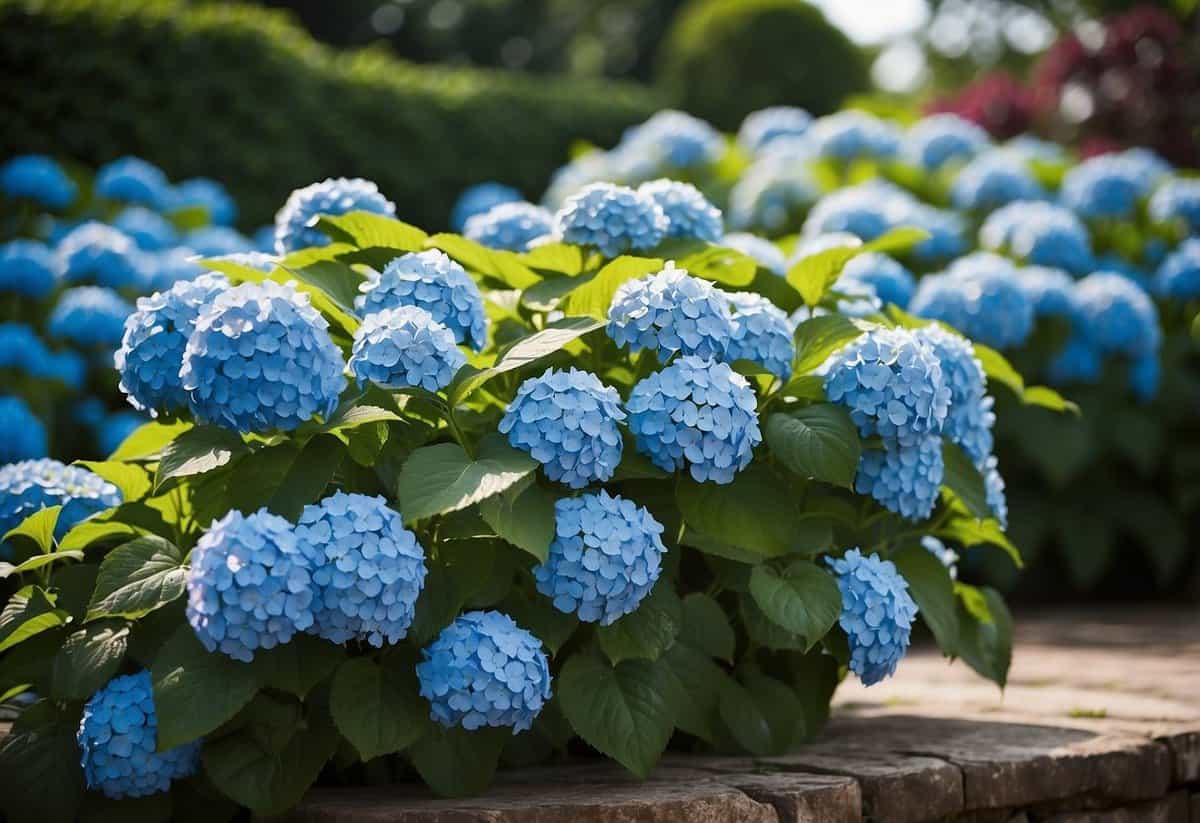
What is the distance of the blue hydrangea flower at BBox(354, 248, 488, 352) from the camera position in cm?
210

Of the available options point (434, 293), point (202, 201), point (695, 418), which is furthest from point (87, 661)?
point (202, 201)

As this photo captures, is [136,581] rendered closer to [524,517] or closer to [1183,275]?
[524,517]

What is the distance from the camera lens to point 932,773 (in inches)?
83.5

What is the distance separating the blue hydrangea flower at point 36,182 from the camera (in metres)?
4.60

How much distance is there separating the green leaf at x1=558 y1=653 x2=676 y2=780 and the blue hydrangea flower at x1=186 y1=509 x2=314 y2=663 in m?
0.42

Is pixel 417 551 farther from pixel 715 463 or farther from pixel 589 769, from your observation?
pixel 589 769

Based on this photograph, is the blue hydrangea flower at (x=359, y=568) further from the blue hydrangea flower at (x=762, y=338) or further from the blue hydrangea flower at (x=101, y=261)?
the blue hydrangea flower at (x=101, y=261)

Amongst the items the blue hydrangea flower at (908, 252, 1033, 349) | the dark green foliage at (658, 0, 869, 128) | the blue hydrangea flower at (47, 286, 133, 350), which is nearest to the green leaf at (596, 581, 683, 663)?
the blue hydrangea flower at (908, 252, 1033, 349)

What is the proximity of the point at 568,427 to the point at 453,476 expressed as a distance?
0.56 feet

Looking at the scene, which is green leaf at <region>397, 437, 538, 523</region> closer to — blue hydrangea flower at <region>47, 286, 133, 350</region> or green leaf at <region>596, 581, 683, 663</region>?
green leaf at <region>596, 581, 683, 663</region>

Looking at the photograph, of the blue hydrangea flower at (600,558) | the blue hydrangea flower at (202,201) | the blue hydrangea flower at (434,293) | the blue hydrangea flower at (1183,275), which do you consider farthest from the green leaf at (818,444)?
the blue hydrangea flower at (202,201)

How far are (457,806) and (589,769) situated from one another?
0.38 m

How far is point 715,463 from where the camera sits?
194 cm

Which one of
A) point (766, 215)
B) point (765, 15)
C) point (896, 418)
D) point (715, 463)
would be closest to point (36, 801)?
point (715, 463)
